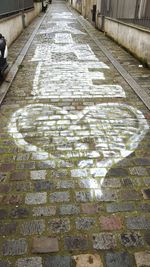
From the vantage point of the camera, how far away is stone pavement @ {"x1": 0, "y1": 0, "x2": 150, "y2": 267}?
8.86 ft

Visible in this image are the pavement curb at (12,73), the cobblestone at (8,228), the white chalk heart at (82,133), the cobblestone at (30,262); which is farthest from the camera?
the pavement curb at (12,73)

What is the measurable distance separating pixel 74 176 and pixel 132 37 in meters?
8.21

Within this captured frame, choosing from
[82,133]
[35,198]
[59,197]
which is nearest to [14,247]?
[35,198]

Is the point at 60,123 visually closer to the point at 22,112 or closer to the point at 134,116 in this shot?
the point at 22,112

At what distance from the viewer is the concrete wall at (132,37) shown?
888cm

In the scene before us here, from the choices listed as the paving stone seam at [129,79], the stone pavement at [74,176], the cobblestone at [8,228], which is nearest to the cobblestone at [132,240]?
the stone pavement at [74,176]

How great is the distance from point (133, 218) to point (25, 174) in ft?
5.19

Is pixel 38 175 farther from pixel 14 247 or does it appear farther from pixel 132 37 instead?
pixel 132 37

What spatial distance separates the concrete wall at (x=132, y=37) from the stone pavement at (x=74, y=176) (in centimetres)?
255

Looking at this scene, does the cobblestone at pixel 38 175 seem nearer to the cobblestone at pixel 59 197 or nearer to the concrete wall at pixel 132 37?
the cobblestone at pixel 59 197

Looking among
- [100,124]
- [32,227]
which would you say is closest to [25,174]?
[32,227]

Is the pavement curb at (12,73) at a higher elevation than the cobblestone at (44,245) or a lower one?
higher

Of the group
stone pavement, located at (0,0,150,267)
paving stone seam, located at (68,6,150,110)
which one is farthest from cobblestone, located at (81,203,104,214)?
paving stone seam, located at (68,6,150,110)

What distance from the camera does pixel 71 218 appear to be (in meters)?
3.05
